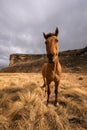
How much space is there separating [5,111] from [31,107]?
3.11 ft

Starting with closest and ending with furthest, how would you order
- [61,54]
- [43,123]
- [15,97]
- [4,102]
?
[43,123], [4,102], [15,97], [61,54]

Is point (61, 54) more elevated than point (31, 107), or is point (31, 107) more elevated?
point (61, 54)

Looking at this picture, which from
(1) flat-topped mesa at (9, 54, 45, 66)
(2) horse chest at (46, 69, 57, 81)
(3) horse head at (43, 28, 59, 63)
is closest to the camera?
(3) horse head at (43, 28, 59, 63)

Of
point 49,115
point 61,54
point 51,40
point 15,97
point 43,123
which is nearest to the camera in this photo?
Result: point 43,123

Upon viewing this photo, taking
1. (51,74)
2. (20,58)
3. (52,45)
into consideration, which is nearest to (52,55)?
(52,45)

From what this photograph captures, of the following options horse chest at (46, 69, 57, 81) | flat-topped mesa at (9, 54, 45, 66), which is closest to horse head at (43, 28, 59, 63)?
horse chest at (46, 69, 57, 81)

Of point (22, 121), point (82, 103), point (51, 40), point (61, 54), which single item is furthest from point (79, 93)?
point (61, 54)

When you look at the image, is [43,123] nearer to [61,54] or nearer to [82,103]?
[82,103]

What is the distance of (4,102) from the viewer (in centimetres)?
701

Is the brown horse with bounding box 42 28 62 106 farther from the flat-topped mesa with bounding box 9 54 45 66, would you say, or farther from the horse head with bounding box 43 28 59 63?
the flat-topped mesa with bounding box 9 54 45 66

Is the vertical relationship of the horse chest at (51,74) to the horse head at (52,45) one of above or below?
below

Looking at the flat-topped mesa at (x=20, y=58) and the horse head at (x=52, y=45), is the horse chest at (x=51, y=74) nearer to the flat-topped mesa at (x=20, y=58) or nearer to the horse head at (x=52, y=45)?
the horse head at (x=52, y=45)

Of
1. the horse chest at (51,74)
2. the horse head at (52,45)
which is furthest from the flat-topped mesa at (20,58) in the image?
the horse head at (52,45)

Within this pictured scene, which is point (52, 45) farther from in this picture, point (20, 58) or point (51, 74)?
point (20, 58)
